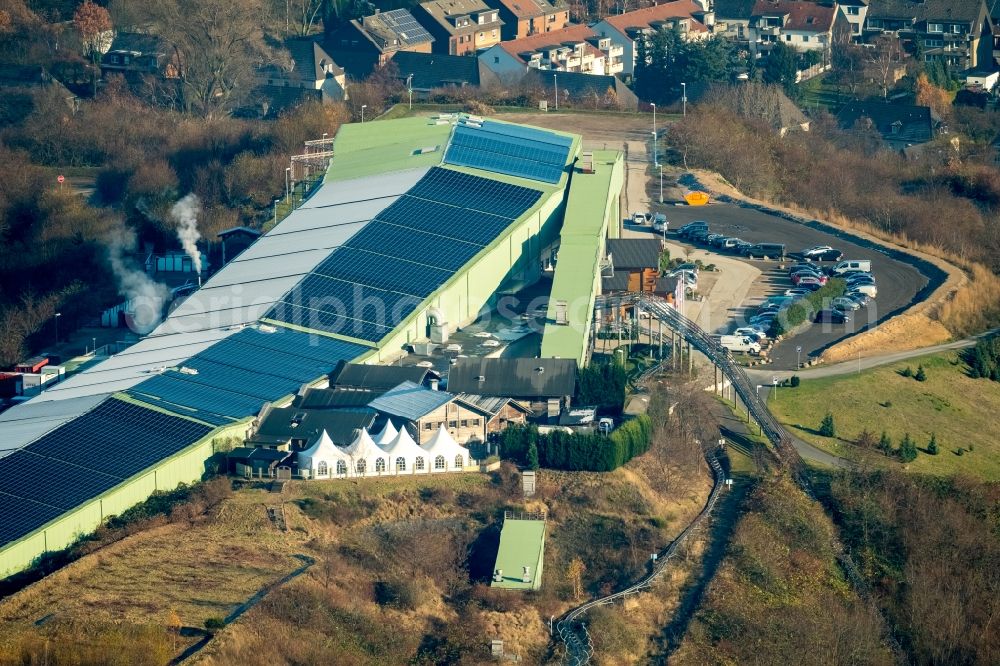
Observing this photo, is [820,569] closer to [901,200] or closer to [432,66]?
[901,200]

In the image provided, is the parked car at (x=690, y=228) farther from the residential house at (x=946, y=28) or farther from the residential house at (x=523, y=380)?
the residential house at (x=946, y=28)

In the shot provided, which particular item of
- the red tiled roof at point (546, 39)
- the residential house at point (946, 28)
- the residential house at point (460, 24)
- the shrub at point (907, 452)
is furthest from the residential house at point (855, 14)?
the shrub at point (907, 452)

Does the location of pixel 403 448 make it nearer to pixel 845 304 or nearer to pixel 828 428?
pixel 828 428

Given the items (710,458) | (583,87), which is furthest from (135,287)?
(583,87)

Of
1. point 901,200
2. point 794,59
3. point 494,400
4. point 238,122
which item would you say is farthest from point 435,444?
point 794,59

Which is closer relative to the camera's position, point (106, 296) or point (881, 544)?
point (881, 544)

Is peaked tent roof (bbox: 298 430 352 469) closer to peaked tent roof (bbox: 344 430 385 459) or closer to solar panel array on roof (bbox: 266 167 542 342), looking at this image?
peaked tent roof (bbox: 344 430 385 459)

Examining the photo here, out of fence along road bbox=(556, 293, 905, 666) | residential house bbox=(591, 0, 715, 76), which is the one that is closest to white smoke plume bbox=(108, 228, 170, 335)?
fence along road bbox=(556, 293, 905, 666)
